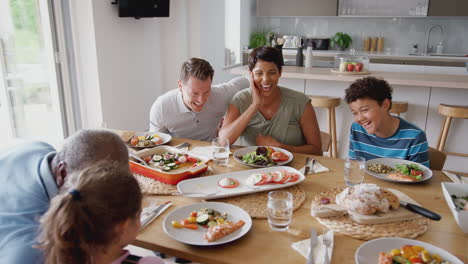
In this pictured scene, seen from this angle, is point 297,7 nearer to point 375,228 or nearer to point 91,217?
point 375,228

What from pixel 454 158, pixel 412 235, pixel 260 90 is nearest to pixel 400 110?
pixel 454 158

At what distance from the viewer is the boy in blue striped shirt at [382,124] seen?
6.16 ft

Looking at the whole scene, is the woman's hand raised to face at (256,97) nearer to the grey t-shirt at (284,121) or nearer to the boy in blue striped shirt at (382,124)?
the grey t-shirt at (284,121)

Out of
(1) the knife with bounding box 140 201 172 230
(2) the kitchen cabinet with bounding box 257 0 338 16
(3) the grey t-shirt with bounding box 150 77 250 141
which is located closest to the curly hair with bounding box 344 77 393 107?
(3) the grey t-shirt with bounding box 150 77 250 141

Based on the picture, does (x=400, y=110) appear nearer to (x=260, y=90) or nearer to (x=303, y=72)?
(x=303, y=72)

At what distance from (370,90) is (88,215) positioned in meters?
1.52

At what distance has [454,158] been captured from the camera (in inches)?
135

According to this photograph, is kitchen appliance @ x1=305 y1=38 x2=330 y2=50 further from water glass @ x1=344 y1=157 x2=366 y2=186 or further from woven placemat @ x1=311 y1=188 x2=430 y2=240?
woven placemat @ x1=311 y1=188 x2=430 y2=240

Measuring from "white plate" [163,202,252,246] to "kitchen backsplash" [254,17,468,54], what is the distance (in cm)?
541

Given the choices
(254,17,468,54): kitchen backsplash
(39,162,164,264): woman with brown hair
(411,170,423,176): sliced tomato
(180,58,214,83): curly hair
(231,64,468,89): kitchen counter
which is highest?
(254,17,468,54): kitchen backsplash

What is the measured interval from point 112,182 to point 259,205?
61 centimetres

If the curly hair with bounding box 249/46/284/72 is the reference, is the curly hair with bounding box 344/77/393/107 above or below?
below

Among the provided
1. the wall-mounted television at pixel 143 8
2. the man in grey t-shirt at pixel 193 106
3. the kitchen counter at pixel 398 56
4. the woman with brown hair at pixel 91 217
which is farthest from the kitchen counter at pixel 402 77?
the woman with brown hair at pixel 91 217

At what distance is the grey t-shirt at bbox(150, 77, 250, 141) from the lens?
7.70 ft
